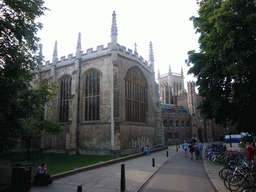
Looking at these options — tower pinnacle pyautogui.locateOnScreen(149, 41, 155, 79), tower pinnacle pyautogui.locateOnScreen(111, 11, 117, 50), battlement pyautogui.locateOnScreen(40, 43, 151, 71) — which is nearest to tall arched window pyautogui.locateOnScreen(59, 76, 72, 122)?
battlement pyautogui.locateOnScreen(40, 43, 151, 71)

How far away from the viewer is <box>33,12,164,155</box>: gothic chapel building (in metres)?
17.7

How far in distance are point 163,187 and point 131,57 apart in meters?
16.2

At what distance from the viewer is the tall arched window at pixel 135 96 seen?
20016 mm

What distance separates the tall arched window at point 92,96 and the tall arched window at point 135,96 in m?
3.20

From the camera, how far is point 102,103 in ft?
61.1

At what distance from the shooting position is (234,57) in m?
9.14

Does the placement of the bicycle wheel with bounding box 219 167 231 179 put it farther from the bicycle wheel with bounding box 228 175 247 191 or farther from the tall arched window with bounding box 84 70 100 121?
the tall arched window with bounding box 84 70 100 121

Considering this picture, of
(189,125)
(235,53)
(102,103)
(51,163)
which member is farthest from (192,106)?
(51,163)

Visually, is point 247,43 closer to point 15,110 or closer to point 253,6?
point 253,6

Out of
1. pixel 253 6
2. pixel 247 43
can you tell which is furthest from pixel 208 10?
pixel 247 43

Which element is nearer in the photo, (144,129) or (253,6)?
(253,6)

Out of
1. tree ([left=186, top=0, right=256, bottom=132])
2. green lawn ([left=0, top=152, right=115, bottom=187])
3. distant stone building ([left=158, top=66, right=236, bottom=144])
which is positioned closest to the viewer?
green lawn ([left=0, top=152, right=115, bottom=187])

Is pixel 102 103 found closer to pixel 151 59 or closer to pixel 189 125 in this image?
pixel 151 59

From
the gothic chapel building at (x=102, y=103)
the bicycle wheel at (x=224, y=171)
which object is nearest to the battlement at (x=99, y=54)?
the gothic chapel building at (x=102, y=103)
